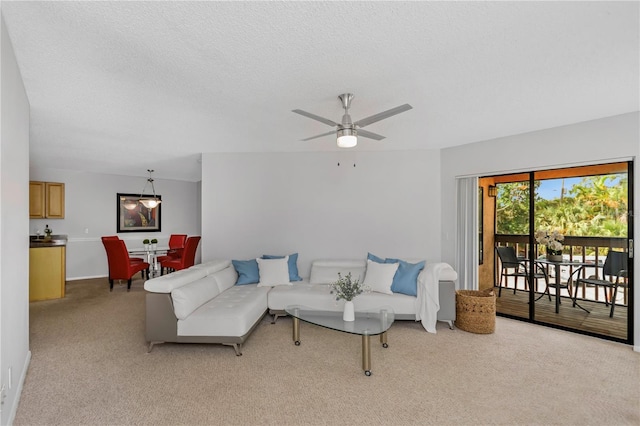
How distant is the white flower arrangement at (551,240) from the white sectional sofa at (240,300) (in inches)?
50.9

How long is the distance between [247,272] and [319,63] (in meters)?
3.13

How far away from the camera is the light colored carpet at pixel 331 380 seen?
2211 millimetres

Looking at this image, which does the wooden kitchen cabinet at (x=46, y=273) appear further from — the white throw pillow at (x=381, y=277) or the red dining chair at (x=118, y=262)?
the white throw pillow at (x=381, y=277)

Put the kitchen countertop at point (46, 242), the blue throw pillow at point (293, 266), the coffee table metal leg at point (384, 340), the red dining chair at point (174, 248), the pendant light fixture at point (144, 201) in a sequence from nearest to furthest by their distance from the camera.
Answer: the coffee table metal leg at point (384, 340) → the blue throw pillow at point (293, 266) → the kitchen countertop at point (46, 242) → the red dining chair at point (174, 248) → the pendant light fixture at point (144, 201)

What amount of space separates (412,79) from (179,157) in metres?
4.45

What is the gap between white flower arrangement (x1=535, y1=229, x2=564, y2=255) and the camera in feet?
13.3

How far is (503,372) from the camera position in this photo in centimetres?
281

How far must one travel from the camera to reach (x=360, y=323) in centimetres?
308

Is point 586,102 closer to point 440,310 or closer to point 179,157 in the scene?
point 440,310

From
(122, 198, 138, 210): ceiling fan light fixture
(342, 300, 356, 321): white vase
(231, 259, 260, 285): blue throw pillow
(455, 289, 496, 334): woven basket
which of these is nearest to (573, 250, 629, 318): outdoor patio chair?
(455, 289, 496, 334): woven basket

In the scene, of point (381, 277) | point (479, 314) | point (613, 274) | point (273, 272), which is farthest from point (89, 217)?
point (613, 274)

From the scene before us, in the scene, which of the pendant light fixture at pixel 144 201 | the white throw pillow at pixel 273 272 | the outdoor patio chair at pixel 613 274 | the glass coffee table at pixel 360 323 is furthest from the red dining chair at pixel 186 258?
the outdoor patio chair at pixel 613 274

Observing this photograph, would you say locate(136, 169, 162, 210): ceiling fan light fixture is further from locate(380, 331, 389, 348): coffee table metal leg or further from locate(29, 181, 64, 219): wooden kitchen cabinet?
locate(380, 331, 389, 348): coffee table metal leg

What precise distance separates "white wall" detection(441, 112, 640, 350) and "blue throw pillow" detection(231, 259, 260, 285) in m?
2.84
